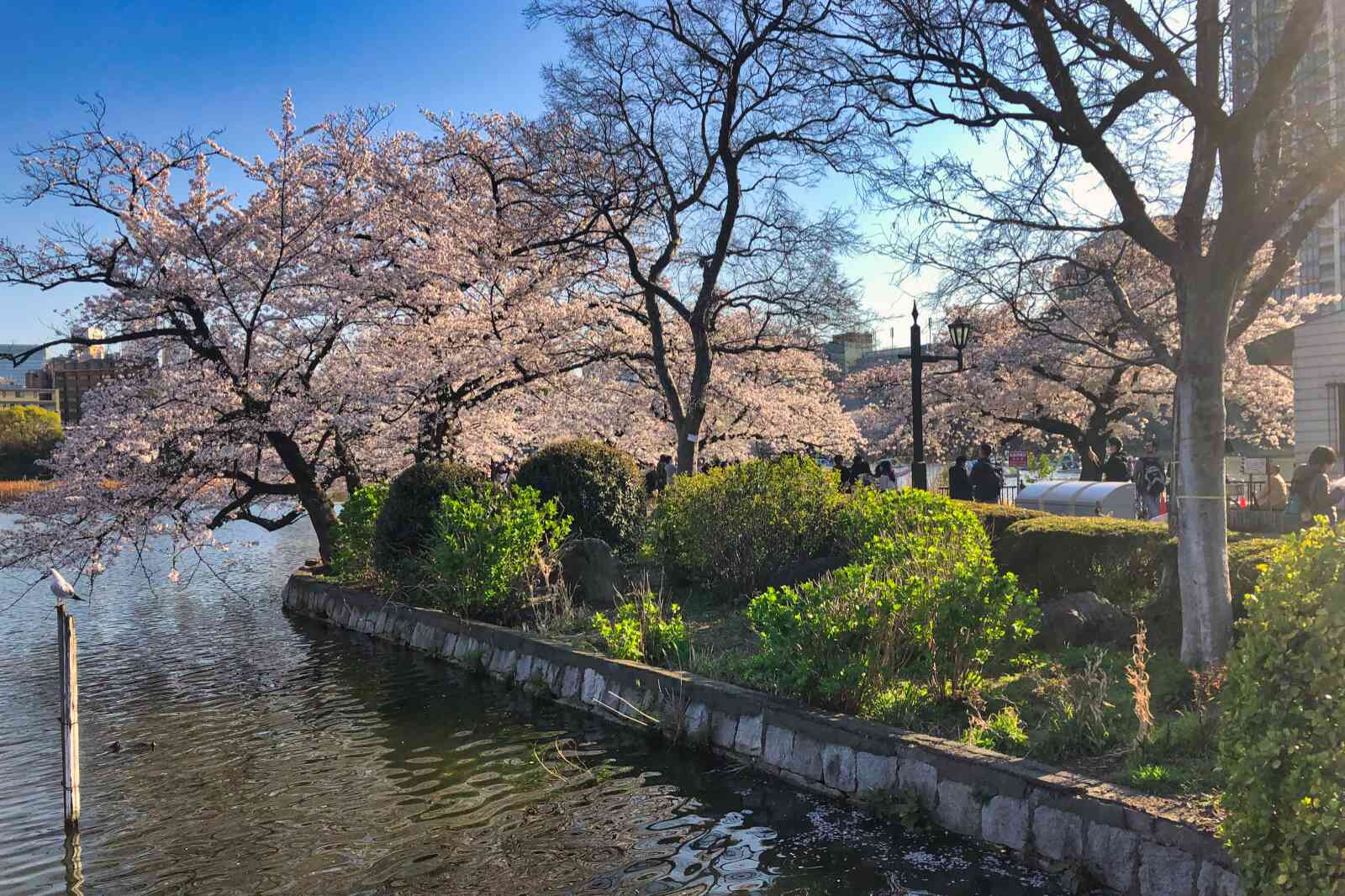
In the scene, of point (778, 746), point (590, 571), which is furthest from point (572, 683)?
point (590, 571)

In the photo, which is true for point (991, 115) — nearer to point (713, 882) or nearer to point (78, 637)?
point (713, 882)

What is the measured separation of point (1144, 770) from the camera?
17.0 feet

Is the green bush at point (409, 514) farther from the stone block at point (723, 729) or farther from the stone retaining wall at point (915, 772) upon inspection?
the stone block at point (723, 729)

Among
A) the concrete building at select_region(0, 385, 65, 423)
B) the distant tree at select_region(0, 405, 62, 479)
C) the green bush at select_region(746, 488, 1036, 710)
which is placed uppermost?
the concrete building at select_region(0, 385, 65, 423)

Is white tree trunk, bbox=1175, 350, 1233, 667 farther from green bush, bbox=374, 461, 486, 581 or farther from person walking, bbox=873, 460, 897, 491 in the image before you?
person walking, bbox=873, 460, 897, 491

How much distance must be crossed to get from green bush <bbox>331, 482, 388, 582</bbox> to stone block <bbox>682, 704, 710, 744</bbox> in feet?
27.1

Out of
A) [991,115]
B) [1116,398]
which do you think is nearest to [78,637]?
[991,115]

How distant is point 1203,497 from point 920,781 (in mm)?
2649

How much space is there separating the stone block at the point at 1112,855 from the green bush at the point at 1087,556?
13.0ft

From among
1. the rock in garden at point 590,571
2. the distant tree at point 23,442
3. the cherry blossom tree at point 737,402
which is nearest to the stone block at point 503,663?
the rock in garden at point 590,571

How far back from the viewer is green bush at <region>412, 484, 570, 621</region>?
446 inches

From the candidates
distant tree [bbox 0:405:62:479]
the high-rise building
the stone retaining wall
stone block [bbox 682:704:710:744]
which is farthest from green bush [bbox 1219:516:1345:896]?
distant tree [bbox 0:405:62:479]

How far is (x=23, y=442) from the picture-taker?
73938 mm

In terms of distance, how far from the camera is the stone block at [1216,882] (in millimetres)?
4285
